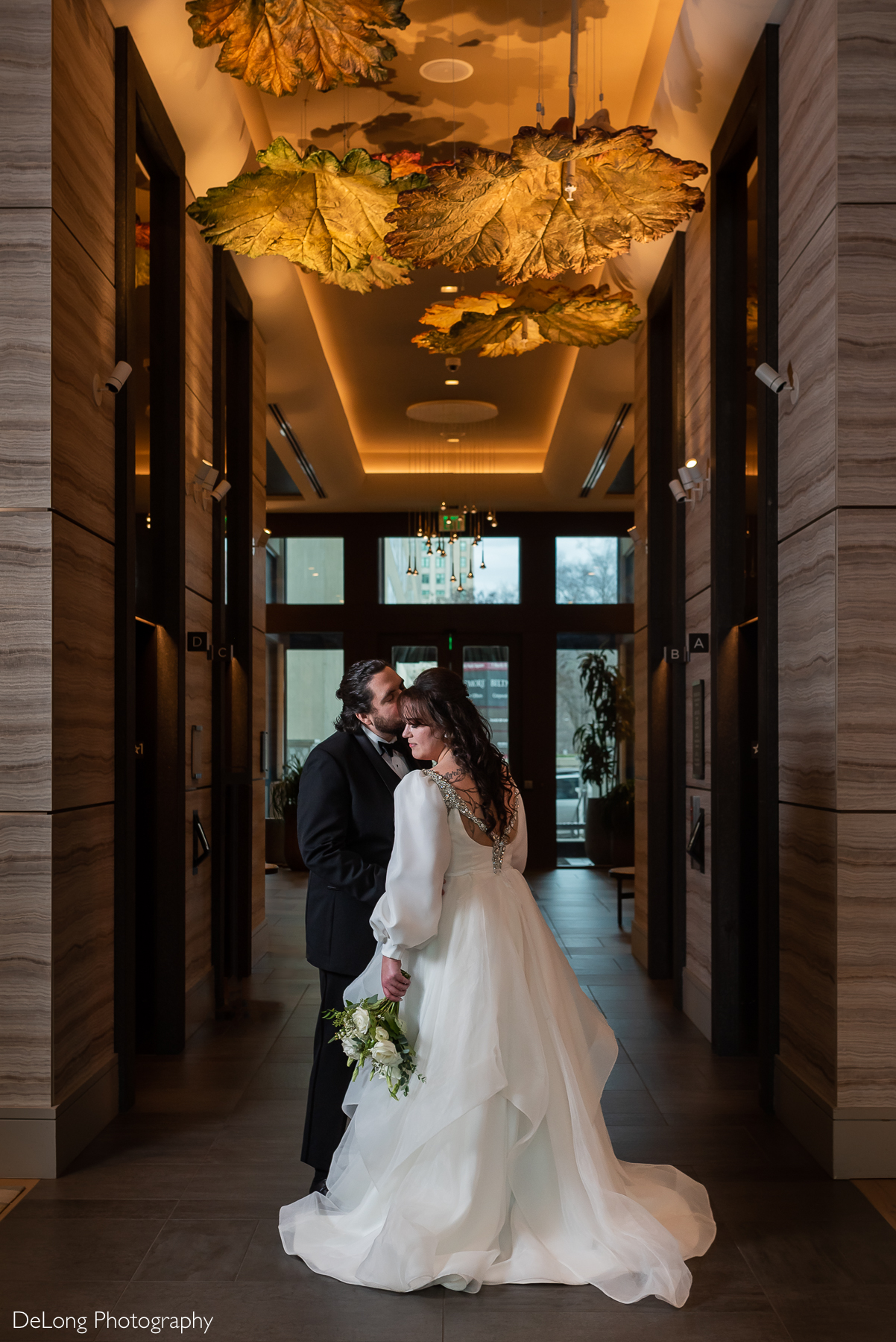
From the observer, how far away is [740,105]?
4984mm

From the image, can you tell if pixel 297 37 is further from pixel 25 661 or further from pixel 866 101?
pixel 25 661

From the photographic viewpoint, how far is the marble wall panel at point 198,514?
584 centimetres

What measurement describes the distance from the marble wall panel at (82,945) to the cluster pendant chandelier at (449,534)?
28.5 feet

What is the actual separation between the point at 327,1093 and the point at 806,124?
3868 mm

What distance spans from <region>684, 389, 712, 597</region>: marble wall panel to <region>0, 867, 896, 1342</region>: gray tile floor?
2494 mm

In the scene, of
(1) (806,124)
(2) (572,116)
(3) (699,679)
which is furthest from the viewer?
(3) (699,679)

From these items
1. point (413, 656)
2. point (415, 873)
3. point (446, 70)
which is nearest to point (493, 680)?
point (413, 656)

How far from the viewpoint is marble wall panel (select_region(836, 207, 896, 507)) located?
378 centimetres

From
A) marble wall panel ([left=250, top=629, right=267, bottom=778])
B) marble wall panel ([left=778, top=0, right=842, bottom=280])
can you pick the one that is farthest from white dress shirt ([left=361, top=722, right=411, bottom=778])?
marble wall panel ([left=250, top=629, right=267, bottom=778])

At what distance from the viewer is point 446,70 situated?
5957 mm

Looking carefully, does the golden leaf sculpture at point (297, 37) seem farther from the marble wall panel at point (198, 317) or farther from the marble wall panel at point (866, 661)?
the marble wall panel at point (866, 661)

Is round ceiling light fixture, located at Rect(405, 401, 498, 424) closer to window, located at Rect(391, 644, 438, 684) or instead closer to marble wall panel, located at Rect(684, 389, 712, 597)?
window, located at Rect(391, 644, 438, 684)

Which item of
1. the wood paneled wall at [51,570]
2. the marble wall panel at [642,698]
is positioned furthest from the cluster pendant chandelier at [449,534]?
the wood paneled wall at [51,570]

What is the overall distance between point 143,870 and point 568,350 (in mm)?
6233
